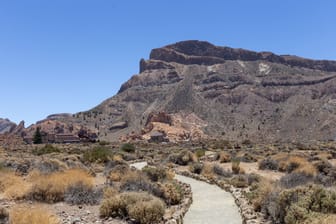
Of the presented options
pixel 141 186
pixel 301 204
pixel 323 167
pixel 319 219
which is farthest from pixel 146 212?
pixel 323 167

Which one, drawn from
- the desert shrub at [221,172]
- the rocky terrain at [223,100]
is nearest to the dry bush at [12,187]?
the desert shrub at [221,172]

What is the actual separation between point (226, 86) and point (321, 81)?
34061 millimetres

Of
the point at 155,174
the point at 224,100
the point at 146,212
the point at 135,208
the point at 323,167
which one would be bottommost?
the point at 323,167

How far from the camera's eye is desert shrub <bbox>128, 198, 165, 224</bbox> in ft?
38.9

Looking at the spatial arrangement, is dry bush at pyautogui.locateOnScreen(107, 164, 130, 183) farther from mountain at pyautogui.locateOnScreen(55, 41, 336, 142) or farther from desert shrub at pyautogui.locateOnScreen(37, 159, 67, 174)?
mountain at pyautogui.locateOnScreen(55, 41, 336, 142)

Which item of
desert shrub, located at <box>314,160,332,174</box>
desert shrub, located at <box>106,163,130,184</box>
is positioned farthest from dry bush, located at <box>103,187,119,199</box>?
desert shrub, located at <box>314,160,332,174</box>

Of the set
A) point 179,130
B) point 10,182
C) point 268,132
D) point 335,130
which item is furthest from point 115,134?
point 10,182

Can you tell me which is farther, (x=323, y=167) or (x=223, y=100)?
(x=223, y=100)

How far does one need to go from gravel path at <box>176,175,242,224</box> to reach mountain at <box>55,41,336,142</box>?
249ft

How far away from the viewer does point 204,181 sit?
24.5 m

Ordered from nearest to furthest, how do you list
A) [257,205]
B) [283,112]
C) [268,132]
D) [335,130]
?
[257,205], [335,130], [268,132], [283,112]

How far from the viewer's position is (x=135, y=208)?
12031 millimetres

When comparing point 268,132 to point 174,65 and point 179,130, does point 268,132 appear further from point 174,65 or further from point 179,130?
point 174,65

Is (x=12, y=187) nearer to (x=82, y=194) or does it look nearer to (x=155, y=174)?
(x=82, y=194)
